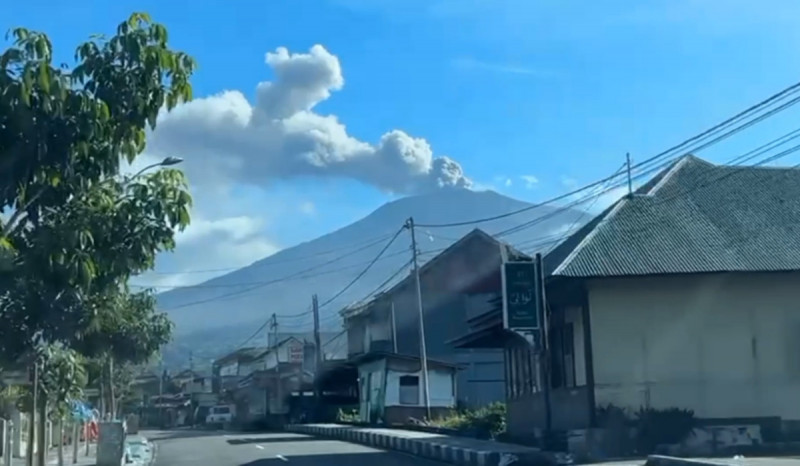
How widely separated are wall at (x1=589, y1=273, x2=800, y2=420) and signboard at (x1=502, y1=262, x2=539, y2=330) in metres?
1.60

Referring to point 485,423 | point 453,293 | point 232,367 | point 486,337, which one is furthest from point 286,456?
point 232,367

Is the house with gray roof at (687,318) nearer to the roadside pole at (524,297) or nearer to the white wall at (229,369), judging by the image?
the roadside pole at (524,297)

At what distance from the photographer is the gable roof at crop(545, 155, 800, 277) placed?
28.9 metres

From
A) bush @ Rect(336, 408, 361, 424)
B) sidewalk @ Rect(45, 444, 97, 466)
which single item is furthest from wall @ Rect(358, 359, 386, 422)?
sidewalk @ Rect(45, 444, 97, 466)

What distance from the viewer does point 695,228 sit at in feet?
101

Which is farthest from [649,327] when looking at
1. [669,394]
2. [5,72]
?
[5,72]

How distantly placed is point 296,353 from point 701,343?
231 ft

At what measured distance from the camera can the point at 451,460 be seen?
30.6 m

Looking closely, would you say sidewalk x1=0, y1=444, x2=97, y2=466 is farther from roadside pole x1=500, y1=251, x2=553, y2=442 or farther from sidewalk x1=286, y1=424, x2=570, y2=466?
roadside pole x1=500, y1=251, x2=553, y2=442

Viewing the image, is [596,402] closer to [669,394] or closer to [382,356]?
[669,394]

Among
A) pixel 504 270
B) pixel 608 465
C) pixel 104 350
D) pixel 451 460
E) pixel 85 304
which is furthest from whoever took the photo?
pixel 451 460

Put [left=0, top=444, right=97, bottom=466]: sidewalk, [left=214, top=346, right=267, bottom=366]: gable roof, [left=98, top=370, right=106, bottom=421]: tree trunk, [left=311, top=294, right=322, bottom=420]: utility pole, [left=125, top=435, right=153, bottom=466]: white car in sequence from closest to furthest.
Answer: [left=0, top=444, right=97, bottom=466]: sidewalk, [left=125, top=435, right=153, bottom=466]: white car, [left=98, top=370, right=106, bottom=421]: tree trunk, [left=311, top=294, right=322, bottom=420]: utility pole, [left=214, top=346, right=267, bottom=366]: gable roof

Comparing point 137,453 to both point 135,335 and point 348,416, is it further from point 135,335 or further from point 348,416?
point 348,416

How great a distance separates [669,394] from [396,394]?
1258 inches
